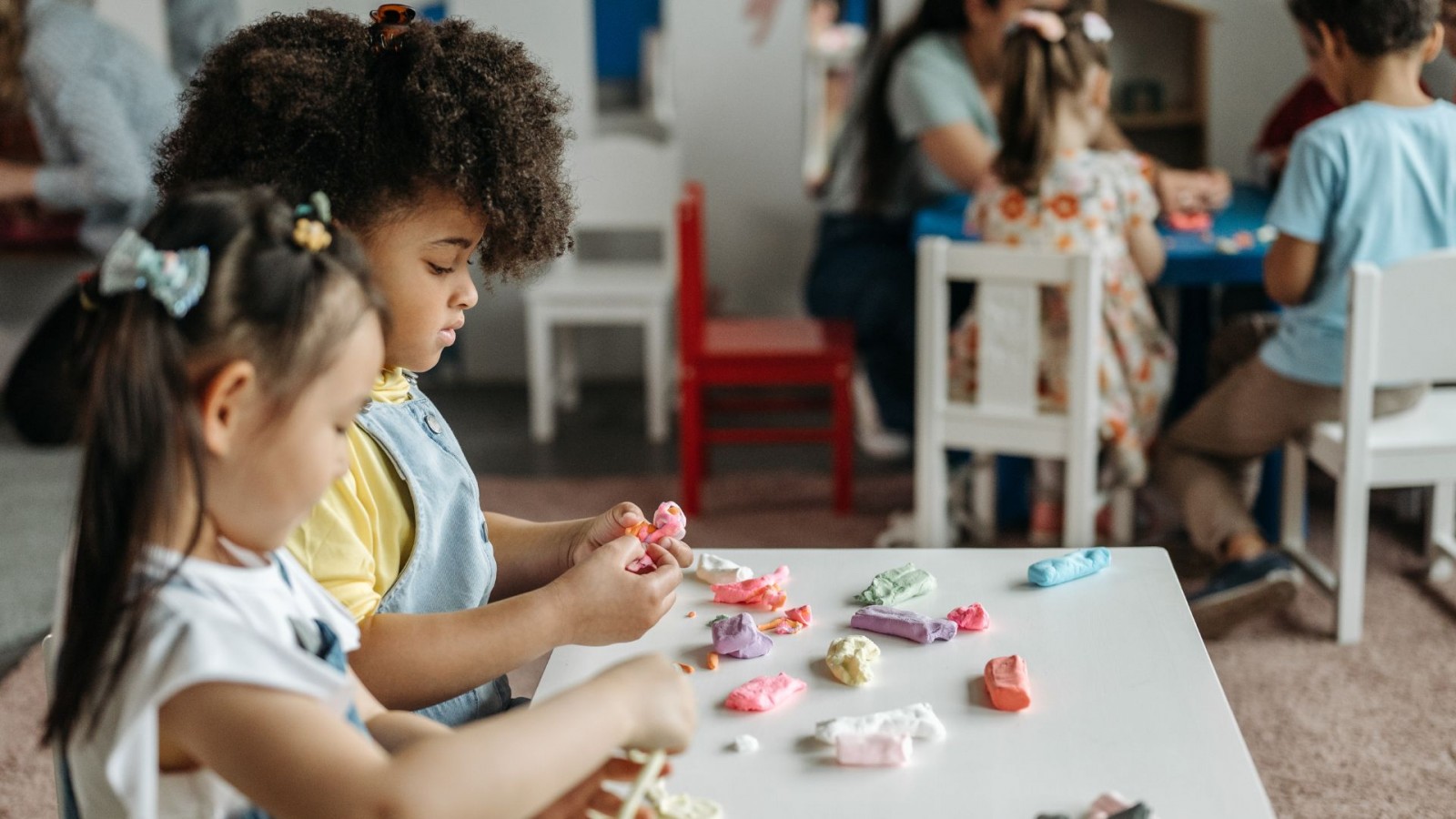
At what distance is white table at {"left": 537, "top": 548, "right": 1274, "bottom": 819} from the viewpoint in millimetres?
960

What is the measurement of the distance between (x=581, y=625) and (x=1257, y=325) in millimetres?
2115

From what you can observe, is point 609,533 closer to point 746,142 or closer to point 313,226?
point 313,226

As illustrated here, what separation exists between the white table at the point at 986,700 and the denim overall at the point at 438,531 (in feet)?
0.42

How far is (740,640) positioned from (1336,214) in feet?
5.56

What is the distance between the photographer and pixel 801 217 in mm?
4434

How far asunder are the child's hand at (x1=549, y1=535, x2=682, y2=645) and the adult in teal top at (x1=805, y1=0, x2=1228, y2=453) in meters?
2.24

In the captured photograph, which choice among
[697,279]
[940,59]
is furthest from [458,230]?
[940,59]

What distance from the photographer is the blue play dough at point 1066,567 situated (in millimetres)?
1301

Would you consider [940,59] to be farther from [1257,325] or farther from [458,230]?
[458,230]

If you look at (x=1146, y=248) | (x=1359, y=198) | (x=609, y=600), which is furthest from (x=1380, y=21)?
(x=609, y=600)

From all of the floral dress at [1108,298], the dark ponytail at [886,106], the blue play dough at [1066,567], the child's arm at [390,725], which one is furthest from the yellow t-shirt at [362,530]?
the dark ponytail at [886,106]

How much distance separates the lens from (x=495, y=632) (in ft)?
3.73

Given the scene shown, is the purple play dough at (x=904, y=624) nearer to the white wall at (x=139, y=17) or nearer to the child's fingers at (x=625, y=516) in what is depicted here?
the child's fingers at (x=625, y=516)

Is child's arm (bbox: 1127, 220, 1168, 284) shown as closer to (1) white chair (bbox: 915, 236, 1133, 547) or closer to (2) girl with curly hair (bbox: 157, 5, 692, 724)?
(1) white chair (bbox: 915, 236, 1133, 547)
